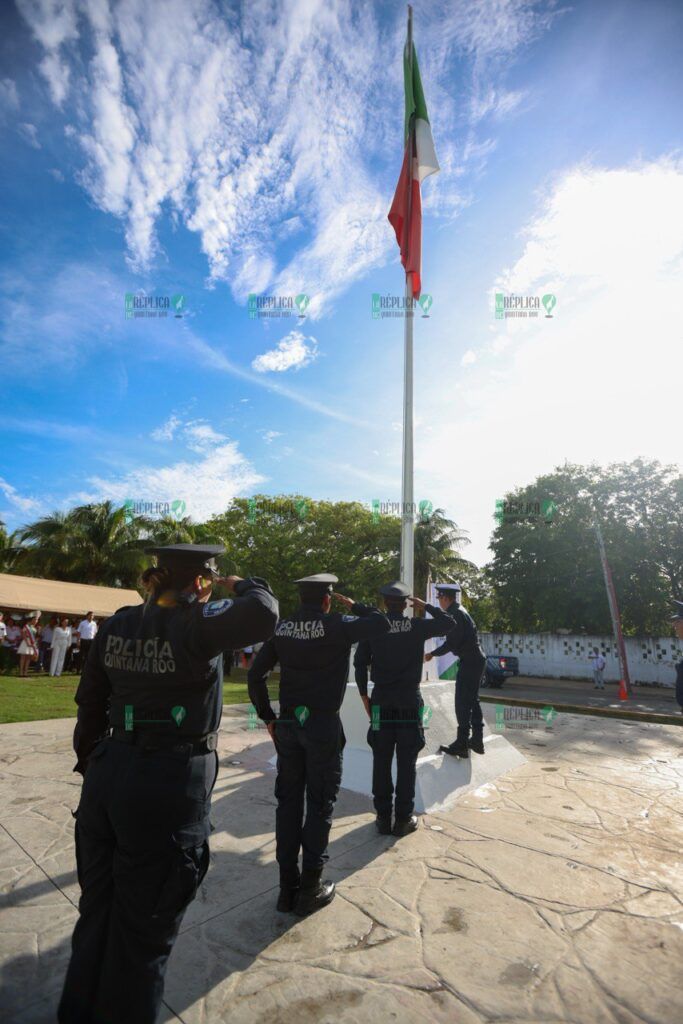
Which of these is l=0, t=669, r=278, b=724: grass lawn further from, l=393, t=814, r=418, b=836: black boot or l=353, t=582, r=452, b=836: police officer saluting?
l=393, t=814, r=418, b=836: black boot

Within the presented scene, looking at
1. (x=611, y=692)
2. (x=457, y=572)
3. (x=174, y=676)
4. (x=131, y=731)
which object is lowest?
(x=611, y=692)

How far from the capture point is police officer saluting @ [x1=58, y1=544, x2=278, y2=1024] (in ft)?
6.07

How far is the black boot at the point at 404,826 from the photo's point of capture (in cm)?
425

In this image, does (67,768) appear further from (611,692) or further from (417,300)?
(611,692)

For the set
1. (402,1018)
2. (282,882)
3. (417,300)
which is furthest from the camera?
(417,300)

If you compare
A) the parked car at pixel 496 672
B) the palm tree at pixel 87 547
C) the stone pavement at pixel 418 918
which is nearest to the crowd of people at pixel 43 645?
the palm tree at pixel 87 547

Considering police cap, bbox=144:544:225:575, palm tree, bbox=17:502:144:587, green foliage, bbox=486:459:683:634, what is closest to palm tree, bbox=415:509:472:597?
green foliage, bbox=486:459:683:634

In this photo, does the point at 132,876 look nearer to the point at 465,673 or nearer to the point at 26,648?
the point at 465,673

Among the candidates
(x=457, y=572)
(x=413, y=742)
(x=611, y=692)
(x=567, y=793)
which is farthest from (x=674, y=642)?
(x=413, y=742)

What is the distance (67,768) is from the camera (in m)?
5.71

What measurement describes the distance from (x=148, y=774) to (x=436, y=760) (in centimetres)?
416

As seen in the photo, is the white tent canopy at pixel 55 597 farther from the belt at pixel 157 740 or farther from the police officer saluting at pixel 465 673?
the belt at pixel 157 740

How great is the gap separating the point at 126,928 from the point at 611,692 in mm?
25859

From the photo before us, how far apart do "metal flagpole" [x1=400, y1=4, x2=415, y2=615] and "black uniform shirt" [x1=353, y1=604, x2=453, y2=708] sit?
1878mm
